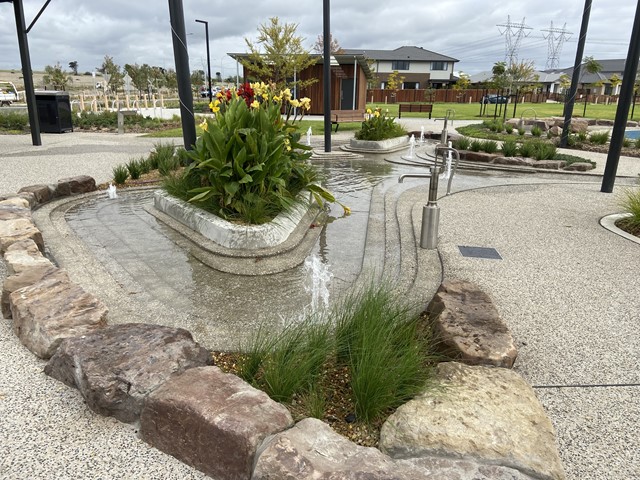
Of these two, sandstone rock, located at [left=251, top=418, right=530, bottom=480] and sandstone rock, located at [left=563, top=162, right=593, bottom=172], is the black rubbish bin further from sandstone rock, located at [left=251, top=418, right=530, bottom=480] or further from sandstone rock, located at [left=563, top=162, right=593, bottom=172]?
sandstone rock, located at [left=251, top=418, right=530, bottom=480]

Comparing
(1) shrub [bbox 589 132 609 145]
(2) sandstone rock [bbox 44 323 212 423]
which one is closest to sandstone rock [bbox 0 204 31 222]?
(2) sandstone rock [bbox 44 323 212 423]

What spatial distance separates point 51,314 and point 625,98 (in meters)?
8.63

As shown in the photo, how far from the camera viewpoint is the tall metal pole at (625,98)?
7586 mm

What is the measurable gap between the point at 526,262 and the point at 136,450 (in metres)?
4.03

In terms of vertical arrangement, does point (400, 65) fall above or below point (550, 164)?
above


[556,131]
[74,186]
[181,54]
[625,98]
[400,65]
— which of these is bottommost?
[74,186]

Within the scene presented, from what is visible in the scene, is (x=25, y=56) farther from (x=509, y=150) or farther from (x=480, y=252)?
(x=480, y=252)

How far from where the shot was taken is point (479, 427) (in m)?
2.17

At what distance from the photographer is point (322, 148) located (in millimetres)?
14492

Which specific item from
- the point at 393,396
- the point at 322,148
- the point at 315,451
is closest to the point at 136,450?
the point at 315,451

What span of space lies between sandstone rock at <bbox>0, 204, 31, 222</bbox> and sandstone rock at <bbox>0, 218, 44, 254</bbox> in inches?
6.9

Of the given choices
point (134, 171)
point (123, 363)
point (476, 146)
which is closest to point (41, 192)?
point (134, 171)

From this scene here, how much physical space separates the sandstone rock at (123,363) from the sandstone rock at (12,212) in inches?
118

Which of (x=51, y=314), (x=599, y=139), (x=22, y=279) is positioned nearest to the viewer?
(x=51, y=314)
